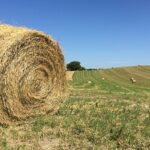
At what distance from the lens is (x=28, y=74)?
12.0 meters

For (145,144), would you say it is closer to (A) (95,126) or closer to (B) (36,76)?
(A) (95,126)

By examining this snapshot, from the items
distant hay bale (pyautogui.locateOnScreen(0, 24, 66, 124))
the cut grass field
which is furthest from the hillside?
the cut grass field

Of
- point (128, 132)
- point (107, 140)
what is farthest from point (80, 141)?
point (128, 132)

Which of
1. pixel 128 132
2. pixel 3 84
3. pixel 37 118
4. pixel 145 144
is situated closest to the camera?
pixel 145 144

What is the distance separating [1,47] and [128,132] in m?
3.70

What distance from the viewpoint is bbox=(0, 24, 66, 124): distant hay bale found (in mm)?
10750

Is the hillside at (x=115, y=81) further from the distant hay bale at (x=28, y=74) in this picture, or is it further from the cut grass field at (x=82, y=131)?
the cut grass field at (x=82, y=131)

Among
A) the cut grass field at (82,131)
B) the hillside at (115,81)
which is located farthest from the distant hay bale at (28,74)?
the hillside at (115,81)

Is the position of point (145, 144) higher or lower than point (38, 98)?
lower

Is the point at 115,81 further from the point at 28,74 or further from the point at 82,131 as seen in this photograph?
the point at 82,131

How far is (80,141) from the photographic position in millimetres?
9156

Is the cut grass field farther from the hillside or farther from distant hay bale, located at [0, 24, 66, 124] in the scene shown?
the hillside

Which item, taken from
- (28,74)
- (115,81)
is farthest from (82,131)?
(115,81)

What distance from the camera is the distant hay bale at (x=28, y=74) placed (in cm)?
1075
